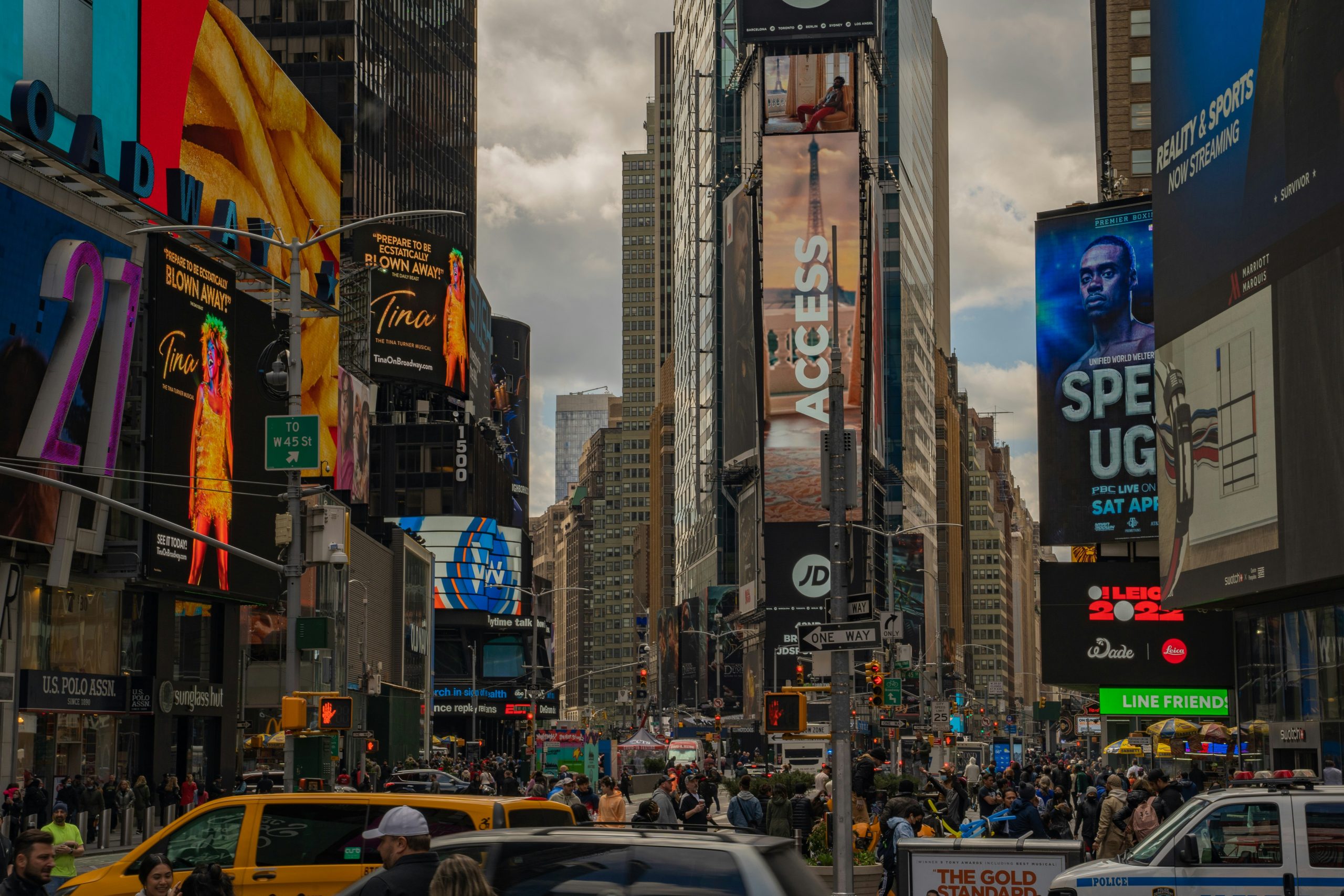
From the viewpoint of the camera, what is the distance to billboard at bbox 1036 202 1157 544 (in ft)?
206

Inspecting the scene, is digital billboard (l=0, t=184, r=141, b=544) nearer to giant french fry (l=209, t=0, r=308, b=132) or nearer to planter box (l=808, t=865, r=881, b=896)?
giant french fry (l=209, t=0, r=308, b=132)

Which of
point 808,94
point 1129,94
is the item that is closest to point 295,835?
point 1129,94

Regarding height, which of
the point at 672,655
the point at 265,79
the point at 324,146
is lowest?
the point at 672,655

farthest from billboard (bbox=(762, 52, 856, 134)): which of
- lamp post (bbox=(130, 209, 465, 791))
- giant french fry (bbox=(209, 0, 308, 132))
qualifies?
lamp post (bbox=(130, 209, 465, 791))

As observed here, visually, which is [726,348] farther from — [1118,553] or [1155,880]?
[1155,880]

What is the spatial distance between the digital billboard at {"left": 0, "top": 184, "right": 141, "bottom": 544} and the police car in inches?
1255

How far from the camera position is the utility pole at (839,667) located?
1959 centimetres

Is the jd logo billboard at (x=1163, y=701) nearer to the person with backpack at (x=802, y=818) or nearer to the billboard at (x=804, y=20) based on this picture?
the person with backpack at (x=802, y=818)

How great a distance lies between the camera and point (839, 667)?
20.5m

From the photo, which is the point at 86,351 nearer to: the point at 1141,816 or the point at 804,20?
the point at 1141,816

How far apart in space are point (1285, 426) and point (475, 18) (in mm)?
131901

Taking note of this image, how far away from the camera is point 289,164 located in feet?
238

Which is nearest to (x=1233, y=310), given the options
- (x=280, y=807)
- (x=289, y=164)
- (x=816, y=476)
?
(x=280, y=807)

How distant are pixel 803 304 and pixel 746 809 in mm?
96601
